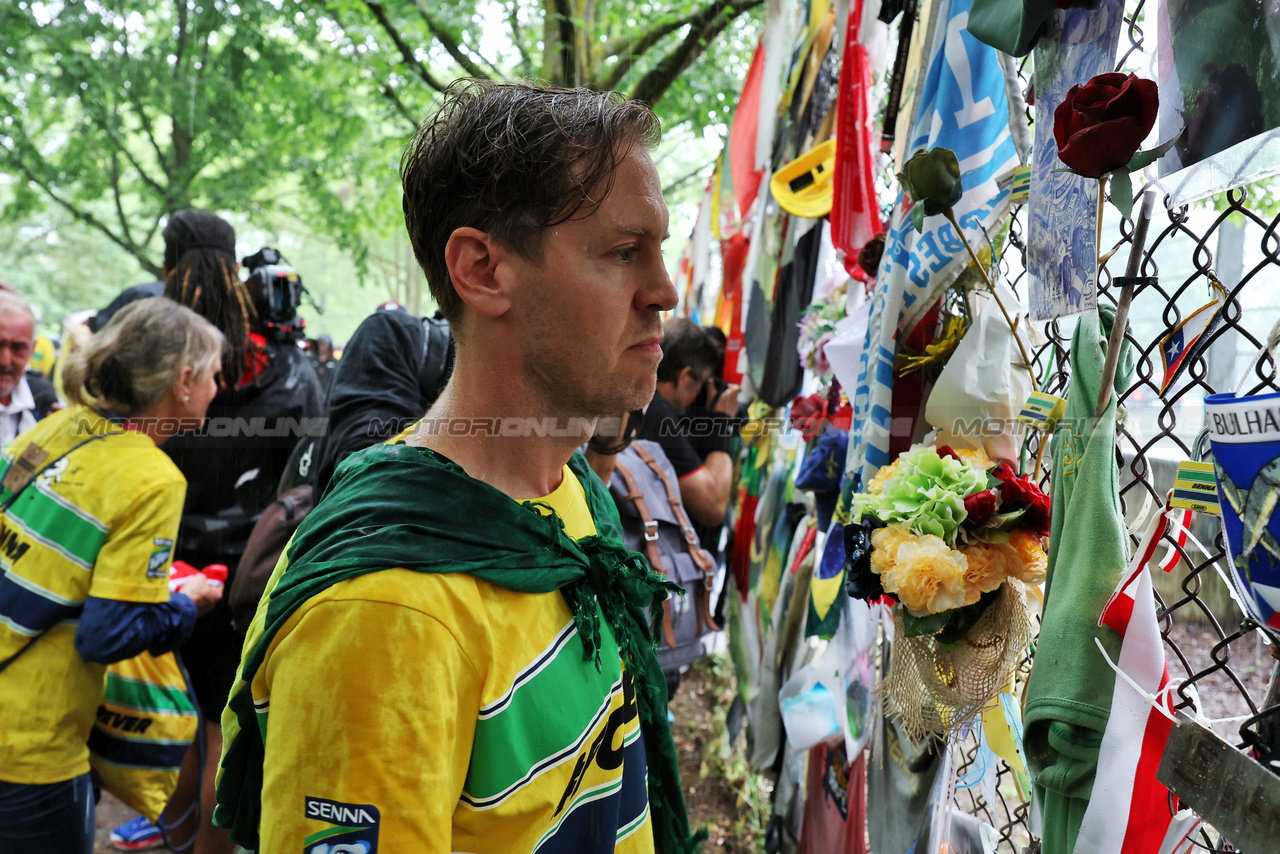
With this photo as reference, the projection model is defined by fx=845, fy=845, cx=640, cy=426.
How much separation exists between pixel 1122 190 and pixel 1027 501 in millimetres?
549

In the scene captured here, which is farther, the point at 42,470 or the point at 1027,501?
the point at 42,470

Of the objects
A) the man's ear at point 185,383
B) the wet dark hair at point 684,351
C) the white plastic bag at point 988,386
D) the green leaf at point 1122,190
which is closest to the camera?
the green leaf at point 1122,190

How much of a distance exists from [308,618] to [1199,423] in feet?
4.57

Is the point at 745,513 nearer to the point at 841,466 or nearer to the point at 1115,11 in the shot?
the point at 841,466

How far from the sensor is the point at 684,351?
4180 millimetres

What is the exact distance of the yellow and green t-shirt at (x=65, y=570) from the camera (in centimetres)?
240

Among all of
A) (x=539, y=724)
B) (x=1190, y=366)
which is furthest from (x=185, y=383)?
(x=1190, y=366)

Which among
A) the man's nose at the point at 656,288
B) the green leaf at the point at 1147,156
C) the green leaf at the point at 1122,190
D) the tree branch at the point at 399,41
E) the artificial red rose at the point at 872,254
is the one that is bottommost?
the man's nose at the point at 656,288

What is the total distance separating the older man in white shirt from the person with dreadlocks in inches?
48.9

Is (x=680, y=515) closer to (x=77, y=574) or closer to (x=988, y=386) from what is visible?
(x=988, y=386)

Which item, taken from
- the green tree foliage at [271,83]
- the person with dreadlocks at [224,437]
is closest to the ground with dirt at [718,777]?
the person with dreadlocks at [224,437]

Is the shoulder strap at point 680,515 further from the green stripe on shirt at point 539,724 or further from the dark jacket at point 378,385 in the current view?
the green stripe on shirt at point 539,724

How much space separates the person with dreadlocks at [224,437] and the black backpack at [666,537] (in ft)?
4.15

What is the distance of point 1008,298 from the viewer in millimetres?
1824
